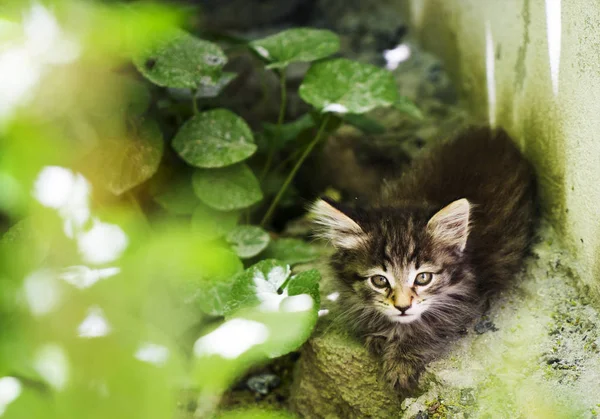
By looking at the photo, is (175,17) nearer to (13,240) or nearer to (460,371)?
(13,240)

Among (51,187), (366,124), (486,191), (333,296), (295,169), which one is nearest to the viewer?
(51,187)

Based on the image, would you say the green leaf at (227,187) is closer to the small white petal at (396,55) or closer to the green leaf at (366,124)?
the green leaf at (366,124)

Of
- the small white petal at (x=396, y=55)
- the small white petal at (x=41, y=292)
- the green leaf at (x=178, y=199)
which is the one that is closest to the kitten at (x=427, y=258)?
the green leaf at (x=178, y=199)

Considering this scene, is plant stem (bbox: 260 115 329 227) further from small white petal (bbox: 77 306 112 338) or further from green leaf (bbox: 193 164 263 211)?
small white petal (bbox: 77 306 112 338)

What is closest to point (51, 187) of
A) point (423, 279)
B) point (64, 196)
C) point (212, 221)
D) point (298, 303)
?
point (64, 196)

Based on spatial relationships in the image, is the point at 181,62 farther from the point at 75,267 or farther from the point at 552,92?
the point at 75,267

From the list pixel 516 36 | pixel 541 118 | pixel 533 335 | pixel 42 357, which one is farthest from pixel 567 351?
pixel 42 357

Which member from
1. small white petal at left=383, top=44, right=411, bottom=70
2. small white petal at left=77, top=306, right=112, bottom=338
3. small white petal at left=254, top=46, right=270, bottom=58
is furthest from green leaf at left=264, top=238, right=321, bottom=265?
small white petal at left=77, top=306, right=112, bottom=338
